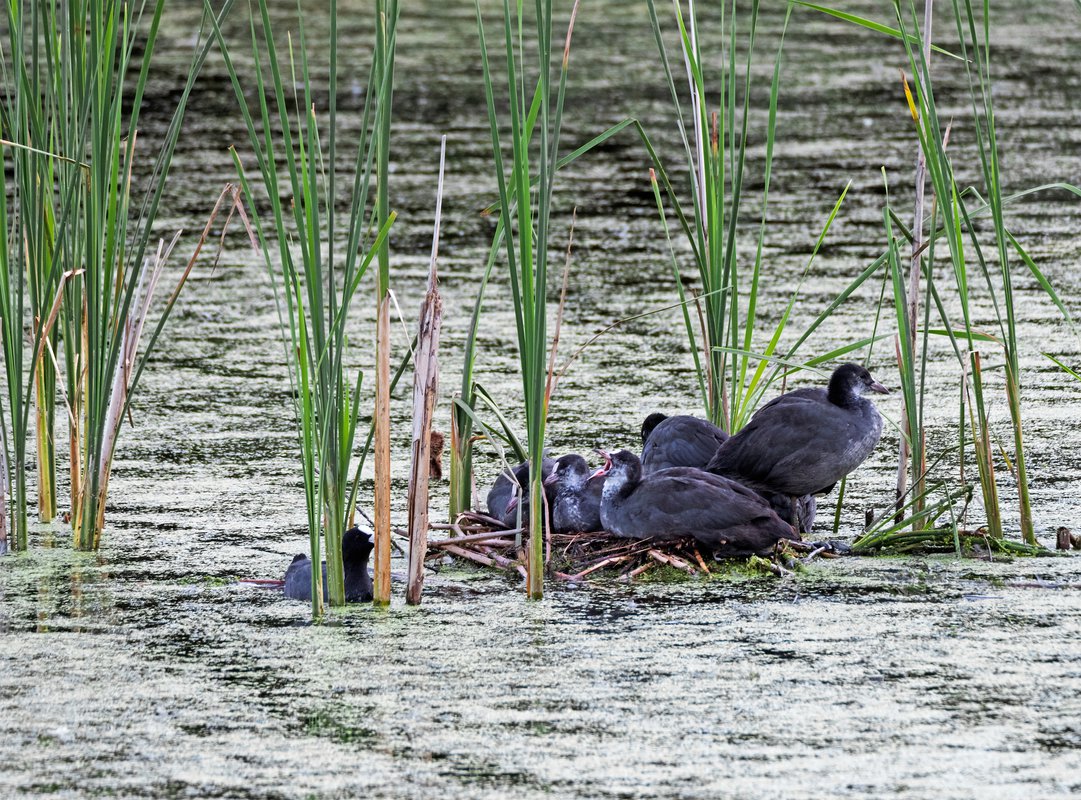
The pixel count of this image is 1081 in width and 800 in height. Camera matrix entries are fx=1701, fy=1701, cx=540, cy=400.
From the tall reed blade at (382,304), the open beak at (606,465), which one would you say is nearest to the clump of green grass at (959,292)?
the open beak at (606,465)

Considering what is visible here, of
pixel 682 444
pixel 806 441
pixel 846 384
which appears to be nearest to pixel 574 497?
pixel 682 444

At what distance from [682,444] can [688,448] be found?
18mm

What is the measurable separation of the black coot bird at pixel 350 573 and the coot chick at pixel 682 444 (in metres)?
0.80

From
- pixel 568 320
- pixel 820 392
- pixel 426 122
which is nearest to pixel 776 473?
pixel 820 392

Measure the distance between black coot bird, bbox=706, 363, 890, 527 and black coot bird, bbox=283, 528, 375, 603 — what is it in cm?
87

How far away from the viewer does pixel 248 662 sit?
319cm

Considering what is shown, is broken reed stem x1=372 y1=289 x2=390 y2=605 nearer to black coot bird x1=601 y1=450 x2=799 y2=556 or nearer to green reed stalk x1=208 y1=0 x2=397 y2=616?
green reed stalk x1=208 y1=0 x2=397 y2=616

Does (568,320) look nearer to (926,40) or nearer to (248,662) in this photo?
(926,40)

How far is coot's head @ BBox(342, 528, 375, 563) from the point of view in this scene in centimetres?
362

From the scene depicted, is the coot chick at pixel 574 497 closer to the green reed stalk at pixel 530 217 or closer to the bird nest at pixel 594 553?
the bird nest at pixel 594 553

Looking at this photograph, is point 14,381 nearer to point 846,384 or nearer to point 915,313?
point 846,384

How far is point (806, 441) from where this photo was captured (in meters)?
3.81

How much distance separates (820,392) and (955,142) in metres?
5.58

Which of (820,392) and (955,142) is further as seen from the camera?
(955,142)
